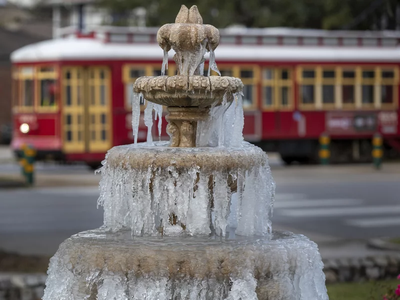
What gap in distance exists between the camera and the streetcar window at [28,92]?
24.5 meters

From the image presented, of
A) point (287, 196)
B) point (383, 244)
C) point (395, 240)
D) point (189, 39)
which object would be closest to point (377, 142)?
point (287, 196)

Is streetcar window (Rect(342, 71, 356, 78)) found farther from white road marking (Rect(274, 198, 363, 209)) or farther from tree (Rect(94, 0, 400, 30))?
white road marking (Rect(274, 198, 363, 209))

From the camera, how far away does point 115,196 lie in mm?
6605

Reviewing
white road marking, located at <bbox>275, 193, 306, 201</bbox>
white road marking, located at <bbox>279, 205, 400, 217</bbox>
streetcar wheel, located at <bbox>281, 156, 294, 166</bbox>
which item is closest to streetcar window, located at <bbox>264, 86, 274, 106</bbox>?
streetcar wheel, located at <bbox>281, 156, 294, 166</bbox>

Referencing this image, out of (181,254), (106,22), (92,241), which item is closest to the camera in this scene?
(181,254)

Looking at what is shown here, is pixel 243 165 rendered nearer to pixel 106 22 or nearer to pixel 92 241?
pixel 92 241

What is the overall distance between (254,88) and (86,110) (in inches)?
177

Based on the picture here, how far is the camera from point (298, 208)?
55.5ft

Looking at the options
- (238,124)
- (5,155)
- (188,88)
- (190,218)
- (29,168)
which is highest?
(188,88)

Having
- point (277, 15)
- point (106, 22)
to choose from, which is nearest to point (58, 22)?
point (106, 22)

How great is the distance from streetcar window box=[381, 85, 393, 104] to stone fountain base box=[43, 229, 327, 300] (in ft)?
69.2

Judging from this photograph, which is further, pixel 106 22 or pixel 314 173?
pixel 106 22

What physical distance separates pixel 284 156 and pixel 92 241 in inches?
824

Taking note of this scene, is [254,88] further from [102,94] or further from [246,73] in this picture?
[102,94]
